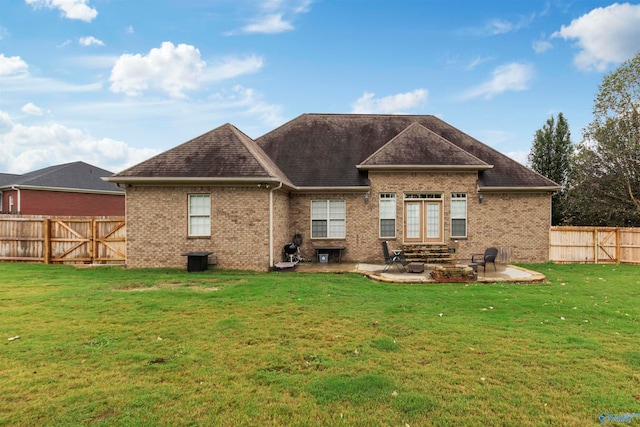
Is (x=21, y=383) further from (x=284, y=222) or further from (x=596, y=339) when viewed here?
(x=284, y=222)

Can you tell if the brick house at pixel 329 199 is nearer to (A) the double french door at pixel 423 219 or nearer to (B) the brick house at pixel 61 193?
(A) the double french door at pixel 423 219

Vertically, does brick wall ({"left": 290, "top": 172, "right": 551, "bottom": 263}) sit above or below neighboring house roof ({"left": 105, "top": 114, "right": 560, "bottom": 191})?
below

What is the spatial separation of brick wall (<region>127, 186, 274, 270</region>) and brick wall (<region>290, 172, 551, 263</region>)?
11.5 ft

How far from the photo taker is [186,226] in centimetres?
1303

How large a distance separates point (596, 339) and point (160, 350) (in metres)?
6.88

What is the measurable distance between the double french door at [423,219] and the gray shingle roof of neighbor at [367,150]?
1.65m

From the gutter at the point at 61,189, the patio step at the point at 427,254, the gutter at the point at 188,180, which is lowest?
the patio step at the point at 427,254

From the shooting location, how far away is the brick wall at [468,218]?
15172 mm

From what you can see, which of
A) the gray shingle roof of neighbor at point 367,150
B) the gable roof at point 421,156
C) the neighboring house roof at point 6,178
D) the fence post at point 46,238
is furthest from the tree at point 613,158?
the neighboring house roof at point 6,178

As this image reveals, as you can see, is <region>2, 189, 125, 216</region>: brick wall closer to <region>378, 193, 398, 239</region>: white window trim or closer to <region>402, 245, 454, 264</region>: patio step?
<region>378, 193, 398, 239</region>: white window trim

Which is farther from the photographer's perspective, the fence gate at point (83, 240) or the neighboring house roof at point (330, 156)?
the fence gate at point (83, 240)

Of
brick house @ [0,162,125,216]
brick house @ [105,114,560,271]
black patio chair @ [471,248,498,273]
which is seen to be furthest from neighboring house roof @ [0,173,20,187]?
black patio chair @ [471,248,498,273]

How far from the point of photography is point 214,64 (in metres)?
15.6

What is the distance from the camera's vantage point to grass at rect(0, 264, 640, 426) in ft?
11.3
